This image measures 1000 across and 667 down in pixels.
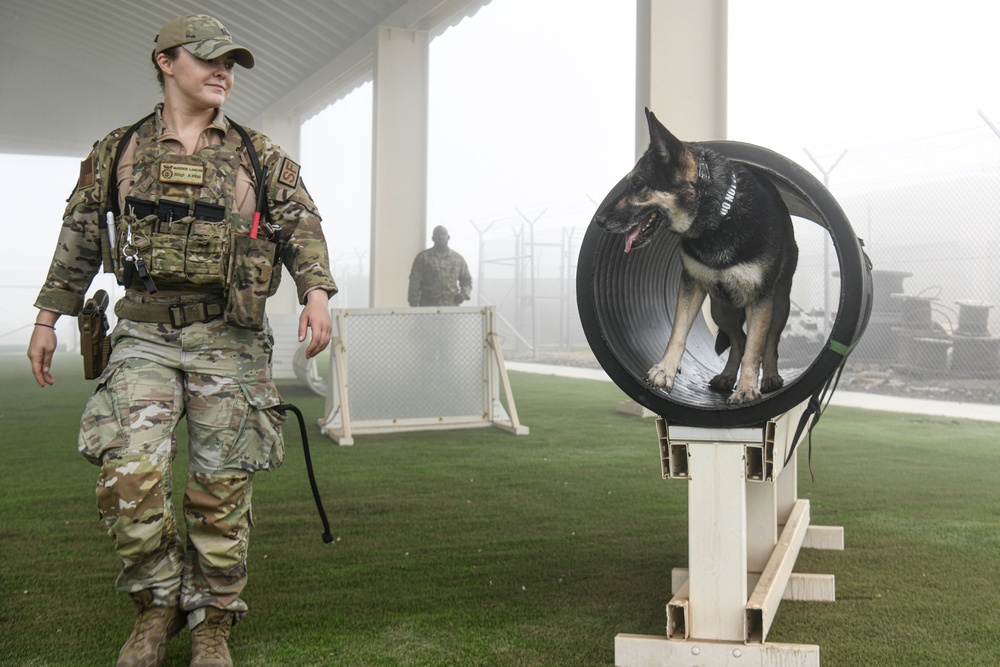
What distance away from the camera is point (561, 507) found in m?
3.92

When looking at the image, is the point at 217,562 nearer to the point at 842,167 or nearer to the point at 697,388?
the point at 697,388

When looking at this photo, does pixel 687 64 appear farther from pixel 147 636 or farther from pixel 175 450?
pixel 147 636

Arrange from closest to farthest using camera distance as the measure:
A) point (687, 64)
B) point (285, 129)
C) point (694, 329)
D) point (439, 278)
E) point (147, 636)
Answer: point (147, 636)
point (694, 329)
point (687, 64)
point (439, 278)
point (285, 129)

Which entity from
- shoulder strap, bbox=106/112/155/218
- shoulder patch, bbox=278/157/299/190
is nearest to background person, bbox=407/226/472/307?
shoulder patch, bbox=278/157/299/190

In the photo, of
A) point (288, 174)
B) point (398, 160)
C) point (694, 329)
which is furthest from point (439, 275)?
point (288, 174)

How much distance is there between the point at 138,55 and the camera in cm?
1449

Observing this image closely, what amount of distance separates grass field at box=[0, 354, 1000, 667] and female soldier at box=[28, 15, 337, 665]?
0.24 m

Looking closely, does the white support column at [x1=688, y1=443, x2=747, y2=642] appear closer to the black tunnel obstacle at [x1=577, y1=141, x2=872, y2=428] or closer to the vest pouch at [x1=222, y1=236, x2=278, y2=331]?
the black tunnel obstacle at [x1=577, y1=141, x2=872, y2=428]

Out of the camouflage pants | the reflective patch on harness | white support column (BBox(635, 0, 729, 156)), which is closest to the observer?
the camouflage pants

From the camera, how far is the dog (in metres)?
2.07

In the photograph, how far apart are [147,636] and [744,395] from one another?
59.9 inches

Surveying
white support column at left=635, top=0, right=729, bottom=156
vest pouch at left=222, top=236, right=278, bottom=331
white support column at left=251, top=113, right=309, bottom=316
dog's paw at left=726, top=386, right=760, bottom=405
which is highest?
white support column at left=251, top=113, right=309, bottom=316

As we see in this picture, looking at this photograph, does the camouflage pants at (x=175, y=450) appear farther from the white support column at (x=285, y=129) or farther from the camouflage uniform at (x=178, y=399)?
the white support column at (x=285, y=129)

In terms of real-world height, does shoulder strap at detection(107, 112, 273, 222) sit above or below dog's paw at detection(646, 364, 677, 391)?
above
